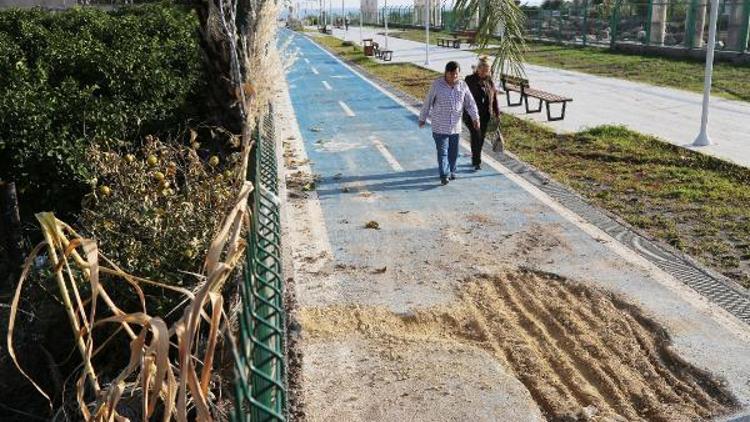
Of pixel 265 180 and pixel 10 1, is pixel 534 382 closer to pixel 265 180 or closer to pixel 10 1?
pixel 265 180

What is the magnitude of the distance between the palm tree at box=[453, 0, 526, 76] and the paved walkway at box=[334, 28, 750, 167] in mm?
6594

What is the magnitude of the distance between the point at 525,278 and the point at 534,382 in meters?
1.75

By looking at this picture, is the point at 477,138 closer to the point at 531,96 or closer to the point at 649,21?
the point at 531,96

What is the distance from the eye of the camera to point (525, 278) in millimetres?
6152

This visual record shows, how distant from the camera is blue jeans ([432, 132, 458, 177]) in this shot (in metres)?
9.20

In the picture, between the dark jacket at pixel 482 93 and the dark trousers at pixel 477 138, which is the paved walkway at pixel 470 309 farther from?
the dark jacket at pixel 482 93

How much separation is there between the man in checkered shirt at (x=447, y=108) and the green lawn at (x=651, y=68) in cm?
759

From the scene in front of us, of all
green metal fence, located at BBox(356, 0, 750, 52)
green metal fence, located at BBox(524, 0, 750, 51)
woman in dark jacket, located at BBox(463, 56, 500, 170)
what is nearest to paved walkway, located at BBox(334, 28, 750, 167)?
green metal fence, located at BBox(356, 0, 750, 52)

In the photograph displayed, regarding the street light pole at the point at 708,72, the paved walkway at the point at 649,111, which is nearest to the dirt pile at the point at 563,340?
the paved walkway at the point at 649,111

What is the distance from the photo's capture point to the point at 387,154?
37.7ft

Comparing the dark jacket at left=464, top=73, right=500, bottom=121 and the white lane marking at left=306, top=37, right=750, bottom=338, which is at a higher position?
the dark jacket at left=464, top=73, right=500, bottom=121

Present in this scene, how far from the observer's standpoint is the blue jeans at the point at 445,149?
30.2 ft

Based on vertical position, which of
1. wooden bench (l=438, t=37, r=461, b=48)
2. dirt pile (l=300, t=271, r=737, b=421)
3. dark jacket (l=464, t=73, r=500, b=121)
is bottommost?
dirt pile (l=300, t=271, r=737, b=421)

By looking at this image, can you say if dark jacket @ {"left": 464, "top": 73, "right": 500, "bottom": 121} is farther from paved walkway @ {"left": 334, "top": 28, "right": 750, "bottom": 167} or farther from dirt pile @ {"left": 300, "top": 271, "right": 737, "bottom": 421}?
dirt pile @ {"left": 300, "top": 271, "right": 737, "bottom": 421}
